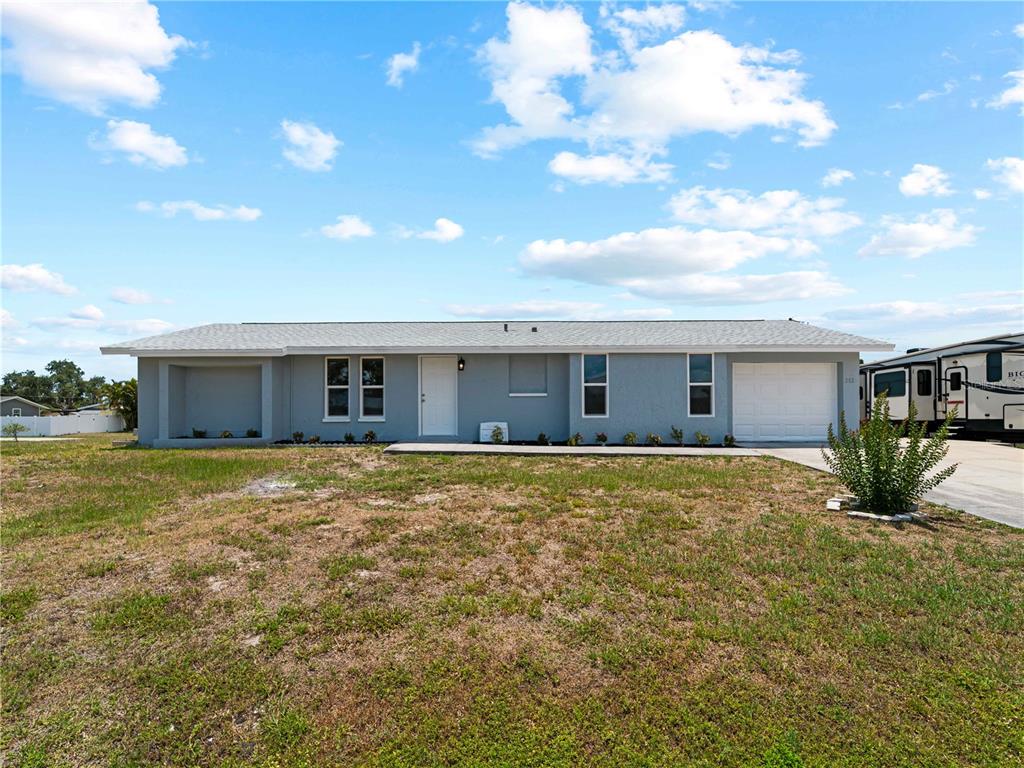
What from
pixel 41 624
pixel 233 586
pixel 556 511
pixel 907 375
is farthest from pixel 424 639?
pixel 907 375

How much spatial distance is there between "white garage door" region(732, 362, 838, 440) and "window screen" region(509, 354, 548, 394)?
519cm

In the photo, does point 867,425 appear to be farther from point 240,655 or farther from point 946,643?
point 240,655

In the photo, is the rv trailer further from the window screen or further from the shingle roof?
the window screen

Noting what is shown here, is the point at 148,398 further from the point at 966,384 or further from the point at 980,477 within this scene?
the point at 966,384

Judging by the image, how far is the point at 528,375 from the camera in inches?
584

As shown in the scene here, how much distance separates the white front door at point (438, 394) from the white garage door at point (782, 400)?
761 centimetres

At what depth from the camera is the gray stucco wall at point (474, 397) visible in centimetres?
1428

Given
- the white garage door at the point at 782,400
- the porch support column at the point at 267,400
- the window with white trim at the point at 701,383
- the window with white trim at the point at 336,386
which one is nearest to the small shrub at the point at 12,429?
the porch support column at the point at 267,400

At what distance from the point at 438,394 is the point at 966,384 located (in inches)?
602

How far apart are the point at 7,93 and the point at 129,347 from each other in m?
7.91

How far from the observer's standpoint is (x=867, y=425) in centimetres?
701

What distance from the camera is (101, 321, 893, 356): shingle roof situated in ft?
46.3

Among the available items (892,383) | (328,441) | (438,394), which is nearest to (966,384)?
(892,383)

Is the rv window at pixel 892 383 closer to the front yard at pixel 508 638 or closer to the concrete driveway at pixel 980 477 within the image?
the concrete driveway at pixel 980 477
